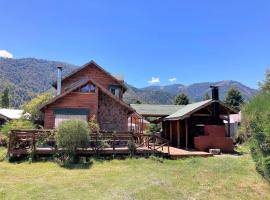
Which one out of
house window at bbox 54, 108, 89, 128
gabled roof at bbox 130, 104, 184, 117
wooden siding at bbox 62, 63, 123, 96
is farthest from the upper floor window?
gabled roof at bbox 130, 104, 184, 117

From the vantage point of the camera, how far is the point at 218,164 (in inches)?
635

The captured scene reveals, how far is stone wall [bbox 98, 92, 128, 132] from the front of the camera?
2343 cm

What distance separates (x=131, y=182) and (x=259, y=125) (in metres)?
5.29

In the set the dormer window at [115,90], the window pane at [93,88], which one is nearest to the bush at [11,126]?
the window pane at [93,88]

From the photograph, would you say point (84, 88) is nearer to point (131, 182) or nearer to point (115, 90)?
point (115, 90)

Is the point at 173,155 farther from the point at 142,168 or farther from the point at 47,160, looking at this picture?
the point at 47,160

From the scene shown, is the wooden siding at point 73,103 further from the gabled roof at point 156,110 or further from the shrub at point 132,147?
the gabled roof at point 156,110

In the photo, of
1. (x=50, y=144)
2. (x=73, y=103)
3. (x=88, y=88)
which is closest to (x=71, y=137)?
(x=50, y=144)

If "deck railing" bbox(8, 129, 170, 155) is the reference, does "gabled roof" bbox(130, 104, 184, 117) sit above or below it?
above

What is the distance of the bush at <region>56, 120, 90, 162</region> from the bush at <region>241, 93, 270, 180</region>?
9.17m

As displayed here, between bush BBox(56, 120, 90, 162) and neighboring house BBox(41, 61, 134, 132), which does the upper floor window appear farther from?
bush BBox(56, 120, 90, 162)

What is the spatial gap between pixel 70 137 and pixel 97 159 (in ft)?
6.50

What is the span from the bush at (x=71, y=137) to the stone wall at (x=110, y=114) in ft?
22.0

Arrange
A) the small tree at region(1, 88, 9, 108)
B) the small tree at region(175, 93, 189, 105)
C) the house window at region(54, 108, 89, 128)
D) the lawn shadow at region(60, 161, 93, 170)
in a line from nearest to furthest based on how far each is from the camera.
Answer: the lawn shadow at region(60, 161, 93, 170), the house window at region(54, 108, 89, 128), the small tree at region(175, 93, 189, 105), the small tree at region(1, 88, 9, 108)
